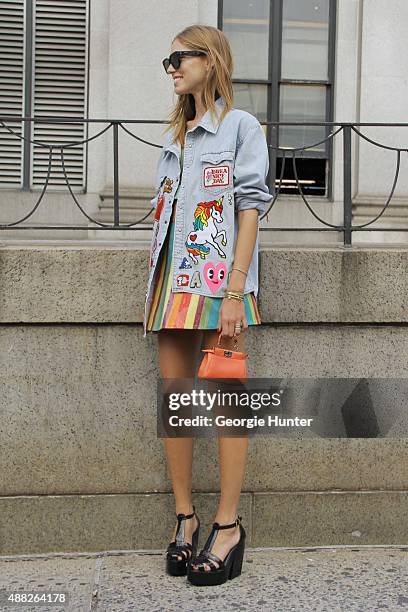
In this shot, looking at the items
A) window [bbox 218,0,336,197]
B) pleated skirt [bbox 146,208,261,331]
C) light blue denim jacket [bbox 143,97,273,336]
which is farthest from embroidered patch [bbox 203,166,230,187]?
window [bbox 218,0,336,197]

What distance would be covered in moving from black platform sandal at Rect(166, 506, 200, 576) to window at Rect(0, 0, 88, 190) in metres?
4.67

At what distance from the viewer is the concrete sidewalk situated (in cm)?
365

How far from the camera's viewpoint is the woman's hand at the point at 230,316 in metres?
3.57

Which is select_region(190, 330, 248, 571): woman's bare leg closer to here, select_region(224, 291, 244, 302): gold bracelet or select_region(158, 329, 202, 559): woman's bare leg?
select_region(158, 329, 202, 559): woman's bare leg

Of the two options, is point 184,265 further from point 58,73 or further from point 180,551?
point 58,73

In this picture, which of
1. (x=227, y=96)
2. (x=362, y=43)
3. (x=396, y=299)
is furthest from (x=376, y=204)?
(x=227, y=96)

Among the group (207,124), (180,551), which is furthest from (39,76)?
(180,551)

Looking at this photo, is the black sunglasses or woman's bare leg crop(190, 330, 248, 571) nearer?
the black sunglasses

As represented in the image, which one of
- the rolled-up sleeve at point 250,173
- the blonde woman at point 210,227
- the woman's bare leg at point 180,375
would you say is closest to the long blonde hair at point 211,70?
the blonde woman at point 210,227

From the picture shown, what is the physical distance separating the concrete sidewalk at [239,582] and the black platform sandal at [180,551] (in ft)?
0.16

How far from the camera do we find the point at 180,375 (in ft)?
13.0

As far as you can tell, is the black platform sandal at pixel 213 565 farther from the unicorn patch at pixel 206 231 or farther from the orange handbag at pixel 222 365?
the unicorn patch at pixel 206 231

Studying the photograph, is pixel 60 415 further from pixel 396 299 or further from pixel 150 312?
pixel 396 299

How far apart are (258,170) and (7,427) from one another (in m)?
1.97
